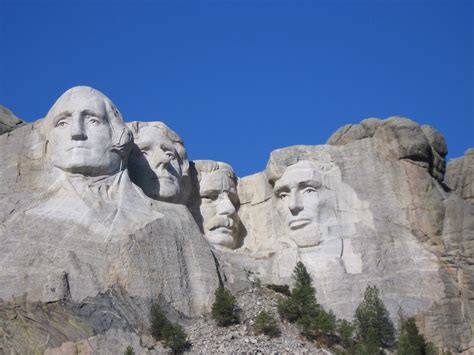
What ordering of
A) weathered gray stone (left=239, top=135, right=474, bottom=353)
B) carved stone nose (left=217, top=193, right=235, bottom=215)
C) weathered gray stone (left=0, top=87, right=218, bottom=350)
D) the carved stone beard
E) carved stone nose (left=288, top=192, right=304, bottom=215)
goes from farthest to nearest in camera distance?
carved stone nose (left=217, top=193, right=235, bottom=215)
carved stone nose (left=288, top=192, right=304, bottom=215)
the carved stone beard
weathered gray stone (left=239, top=135, right=474, bottom=353)
weathered gray stone (left=0, top=87, right=218, bottom=350)

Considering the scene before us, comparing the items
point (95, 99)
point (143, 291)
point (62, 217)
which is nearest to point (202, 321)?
point (143, 291)

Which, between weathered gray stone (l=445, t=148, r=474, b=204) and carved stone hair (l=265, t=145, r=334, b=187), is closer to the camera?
carved stone hair (l=265, t=145, r=334, b=187)

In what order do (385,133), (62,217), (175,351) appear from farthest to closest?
(385,133), (62,217), (175,351)

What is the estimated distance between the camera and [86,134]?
1394 inches

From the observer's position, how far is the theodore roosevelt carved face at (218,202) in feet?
126

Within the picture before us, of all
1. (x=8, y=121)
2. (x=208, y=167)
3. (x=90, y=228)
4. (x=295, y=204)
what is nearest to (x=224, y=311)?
(x=90, y=228)

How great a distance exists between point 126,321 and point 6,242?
3437mm

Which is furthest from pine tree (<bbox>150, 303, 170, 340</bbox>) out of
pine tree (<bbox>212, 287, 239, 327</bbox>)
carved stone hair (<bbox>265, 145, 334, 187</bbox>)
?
carved stone hair (<bbox>265, 145, 334, 187</bbox>)

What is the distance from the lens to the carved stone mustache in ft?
126

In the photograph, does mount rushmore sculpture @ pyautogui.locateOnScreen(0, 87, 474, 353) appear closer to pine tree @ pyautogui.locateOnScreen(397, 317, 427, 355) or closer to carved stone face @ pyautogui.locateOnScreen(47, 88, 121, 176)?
carved stone face @ pyautogui.locateOnScreen(47, 88, 121, 176)

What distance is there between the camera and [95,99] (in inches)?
1417

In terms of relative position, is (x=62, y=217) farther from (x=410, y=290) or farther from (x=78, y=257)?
(x=410, y=290)

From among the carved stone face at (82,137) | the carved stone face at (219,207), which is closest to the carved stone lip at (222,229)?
the carved stone face at (219,207)

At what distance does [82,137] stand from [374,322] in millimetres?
7859
